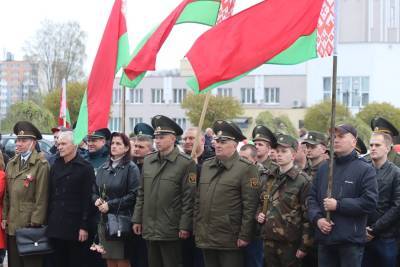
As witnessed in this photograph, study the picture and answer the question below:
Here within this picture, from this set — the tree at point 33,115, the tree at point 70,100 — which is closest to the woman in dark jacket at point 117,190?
the tree at point 33,115

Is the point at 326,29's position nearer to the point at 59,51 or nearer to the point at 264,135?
the point at 264,135

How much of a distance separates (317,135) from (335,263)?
1.80 metres

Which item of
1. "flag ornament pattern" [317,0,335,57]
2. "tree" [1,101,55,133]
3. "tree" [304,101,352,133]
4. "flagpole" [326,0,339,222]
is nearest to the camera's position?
"flagpole" [326,0,339,222]

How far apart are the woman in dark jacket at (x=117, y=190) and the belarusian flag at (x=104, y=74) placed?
370 millimetres

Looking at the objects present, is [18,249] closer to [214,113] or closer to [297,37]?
[297,37]

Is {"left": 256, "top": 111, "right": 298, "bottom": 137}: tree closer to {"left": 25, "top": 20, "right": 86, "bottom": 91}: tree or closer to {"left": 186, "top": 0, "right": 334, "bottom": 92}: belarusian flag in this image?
{"left": 25, "top": 20, "right": 86, "bottom": 91}: tree

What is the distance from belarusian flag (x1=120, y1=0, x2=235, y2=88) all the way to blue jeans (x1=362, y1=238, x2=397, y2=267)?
297cm

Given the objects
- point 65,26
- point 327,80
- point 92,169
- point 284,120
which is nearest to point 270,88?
point 327,80

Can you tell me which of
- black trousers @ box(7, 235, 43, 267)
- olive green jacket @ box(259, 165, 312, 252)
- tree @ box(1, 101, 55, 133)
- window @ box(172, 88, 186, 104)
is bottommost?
black trousers @ box(7, 235, 43, 267)

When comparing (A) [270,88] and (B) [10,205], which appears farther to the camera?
(A) [270,88]

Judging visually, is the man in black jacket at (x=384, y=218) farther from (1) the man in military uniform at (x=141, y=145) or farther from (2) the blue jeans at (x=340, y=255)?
(1) the man in military uniform at (x=141, y=145)

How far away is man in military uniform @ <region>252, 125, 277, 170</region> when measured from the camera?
911 cm

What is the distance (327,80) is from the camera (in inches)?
3115

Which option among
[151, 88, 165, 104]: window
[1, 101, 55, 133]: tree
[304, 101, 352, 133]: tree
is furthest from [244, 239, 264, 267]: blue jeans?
[151, 88, 165, 104]: window
